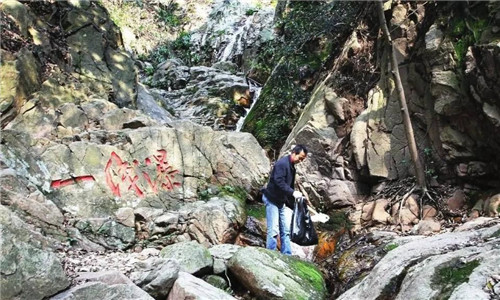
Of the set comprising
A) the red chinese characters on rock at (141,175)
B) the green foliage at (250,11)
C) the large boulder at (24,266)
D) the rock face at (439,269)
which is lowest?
the red chinese characters on rock at (141,175)

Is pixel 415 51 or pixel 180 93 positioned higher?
pixel 415 51

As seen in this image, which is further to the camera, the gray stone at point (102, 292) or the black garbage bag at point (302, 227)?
the black garbage bag at point (302, 227)

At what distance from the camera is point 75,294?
3.70 m

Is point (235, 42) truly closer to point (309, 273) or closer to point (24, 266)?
point (309, 273)

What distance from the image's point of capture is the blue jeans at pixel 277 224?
20.1 ft

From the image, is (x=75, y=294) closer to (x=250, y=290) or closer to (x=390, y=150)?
(x=250, y=290)

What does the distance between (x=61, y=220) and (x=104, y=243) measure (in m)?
0.80

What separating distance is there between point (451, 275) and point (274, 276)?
2.57m

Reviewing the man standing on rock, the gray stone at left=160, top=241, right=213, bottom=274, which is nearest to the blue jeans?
the man standing on rock

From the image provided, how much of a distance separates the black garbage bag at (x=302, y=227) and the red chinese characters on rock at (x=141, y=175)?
3644mm

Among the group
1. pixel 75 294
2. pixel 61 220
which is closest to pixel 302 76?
pixel 61 220

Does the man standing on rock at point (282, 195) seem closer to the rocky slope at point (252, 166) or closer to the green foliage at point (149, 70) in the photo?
the rocky slope at point (252, 166)

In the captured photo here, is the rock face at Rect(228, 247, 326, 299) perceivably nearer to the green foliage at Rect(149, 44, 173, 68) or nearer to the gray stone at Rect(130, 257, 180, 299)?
the gray stone at Rect(130, 257, 180, 299)

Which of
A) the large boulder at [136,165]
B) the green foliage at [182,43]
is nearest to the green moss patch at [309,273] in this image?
the large boulder at [136,165]
